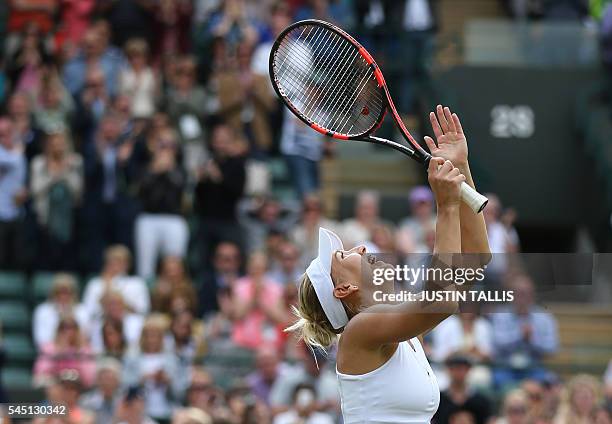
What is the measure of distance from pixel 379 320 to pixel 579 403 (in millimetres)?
4455

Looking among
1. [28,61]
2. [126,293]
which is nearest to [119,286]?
[126,293]

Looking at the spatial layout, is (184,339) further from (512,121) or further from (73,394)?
(512,121)

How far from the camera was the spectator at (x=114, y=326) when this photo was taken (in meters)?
10.5

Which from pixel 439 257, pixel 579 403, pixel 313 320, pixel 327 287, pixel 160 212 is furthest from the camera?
pixel 160 212

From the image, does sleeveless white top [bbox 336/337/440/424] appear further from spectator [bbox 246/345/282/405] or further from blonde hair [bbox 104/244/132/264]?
blonde hair [bbox 104/244/132/264]

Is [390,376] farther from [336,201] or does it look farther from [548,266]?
[336,201]

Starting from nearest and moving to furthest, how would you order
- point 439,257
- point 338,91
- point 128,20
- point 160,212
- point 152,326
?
point 439,257 < point 338,91 < point 152,326 < point 160,212 < point 128,20

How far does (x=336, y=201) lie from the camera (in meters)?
13.4

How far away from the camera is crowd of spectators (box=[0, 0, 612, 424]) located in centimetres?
970

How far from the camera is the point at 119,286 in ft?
36.3

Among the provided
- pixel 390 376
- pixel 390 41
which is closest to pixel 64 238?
pixel 390 41

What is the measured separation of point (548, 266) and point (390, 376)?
162 cm

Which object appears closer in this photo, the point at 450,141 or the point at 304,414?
the point at 450,141

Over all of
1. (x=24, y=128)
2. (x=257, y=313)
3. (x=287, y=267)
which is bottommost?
(x=257, y=313)
